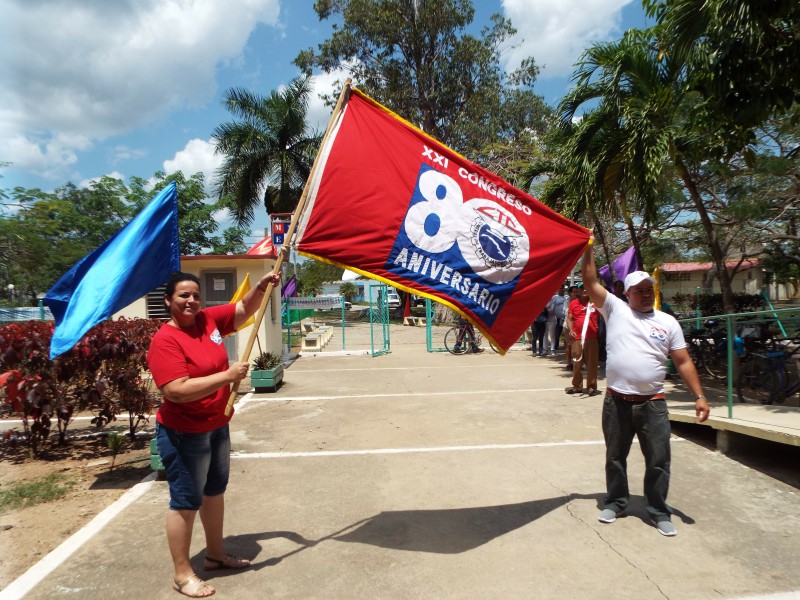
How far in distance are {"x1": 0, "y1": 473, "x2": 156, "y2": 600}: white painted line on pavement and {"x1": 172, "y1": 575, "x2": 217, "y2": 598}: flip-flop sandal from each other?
93cm

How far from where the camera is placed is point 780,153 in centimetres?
1187

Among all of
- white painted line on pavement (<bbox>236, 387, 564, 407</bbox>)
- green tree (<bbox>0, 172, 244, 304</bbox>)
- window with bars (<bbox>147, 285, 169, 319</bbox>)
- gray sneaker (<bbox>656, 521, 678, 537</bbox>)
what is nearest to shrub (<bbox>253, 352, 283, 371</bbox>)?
white painted line on pavement (<bbox>236, 387, 564, 407</bbox>)

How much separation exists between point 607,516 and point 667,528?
0.41m

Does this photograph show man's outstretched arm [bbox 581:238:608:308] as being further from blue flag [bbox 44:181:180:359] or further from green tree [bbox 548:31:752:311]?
green tree [bbox 548:31:752:311]

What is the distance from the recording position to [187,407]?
304cm

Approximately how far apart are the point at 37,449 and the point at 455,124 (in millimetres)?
24363

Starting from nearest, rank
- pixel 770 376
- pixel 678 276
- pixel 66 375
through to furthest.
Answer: pixel 66 375 → pixel 770 376 → pixel 678 276

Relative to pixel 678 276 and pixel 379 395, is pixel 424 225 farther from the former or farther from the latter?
pixel 678 276

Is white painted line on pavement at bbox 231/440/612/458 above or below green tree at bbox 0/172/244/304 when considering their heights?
below

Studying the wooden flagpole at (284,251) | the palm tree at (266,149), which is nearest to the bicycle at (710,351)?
the wooden flagpole at (284,251)

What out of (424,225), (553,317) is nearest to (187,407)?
(424,225)

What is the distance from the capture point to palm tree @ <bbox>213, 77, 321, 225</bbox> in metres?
26.0

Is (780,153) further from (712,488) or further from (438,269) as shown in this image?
(438,269)

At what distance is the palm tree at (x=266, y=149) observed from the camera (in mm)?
25953
